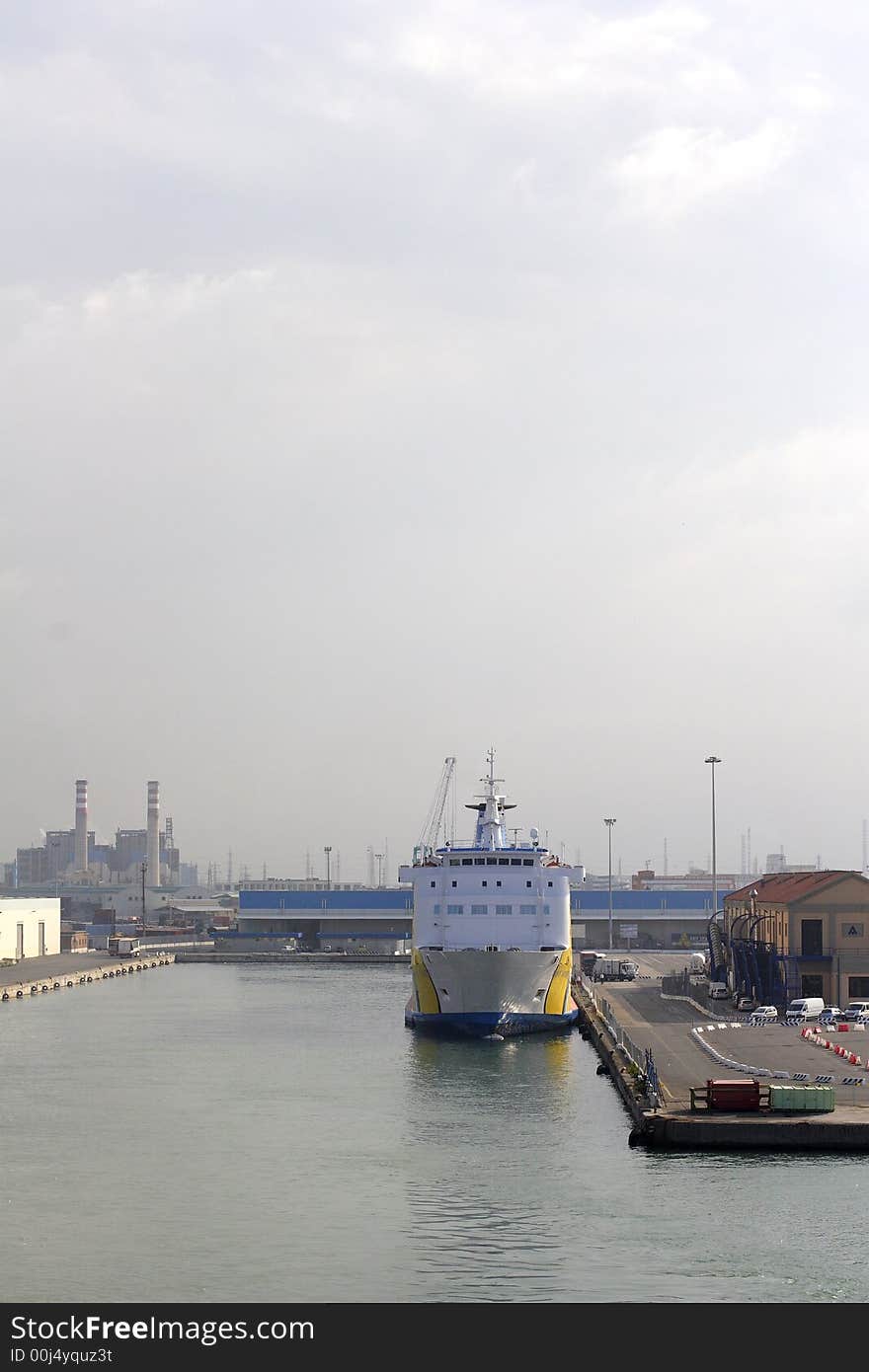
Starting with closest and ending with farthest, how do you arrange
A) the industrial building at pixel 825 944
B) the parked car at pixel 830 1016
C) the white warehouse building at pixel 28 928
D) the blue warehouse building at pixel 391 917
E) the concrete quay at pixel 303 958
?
the parked car at pixel 830 1016
the industrial building at pixel 825 944
the white warehouse building at pixel 28 928
the concrete quay at pixel 303 958
the blue warehouse building at pixel 391 917

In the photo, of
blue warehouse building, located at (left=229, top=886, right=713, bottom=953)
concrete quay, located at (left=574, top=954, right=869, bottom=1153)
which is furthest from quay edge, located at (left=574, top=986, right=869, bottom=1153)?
blue warehouse building, located at (left=229, top=886, right=713, bottom=953)

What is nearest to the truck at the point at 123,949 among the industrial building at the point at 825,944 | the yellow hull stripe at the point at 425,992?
the yellow hull stripe at the point at 425,992

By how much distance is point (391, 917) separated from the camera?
161125 mm

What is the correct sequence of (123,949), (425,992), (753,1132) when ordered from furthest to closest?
(123,949), (425,992), (753,1132)

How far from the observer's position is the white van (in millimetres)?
69625

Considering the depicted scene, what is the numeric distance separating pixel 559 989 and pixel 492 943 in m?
3.64

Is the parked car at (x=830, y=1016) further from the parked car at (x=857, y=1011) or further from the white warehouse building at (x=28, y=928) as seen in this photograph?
the white warehouse building at (x=28, y=928)

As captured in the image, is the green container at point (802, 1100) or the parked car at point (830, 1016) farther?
the parked car at point (830, 1016)

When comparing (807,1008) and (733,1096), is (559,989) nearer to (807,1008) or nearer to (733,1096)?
(807,1008)

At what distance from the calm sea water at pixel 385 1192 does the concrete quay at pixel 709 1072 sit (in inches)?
34.5

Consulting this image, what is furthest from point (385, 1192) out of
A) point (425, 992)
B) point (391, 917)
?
point (391, 917)

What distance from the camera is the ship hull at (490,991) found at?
69438mm

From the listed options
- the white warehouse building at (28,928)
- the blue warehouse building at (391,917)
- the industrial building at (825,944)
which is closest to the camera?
the industrial building at (825,944)

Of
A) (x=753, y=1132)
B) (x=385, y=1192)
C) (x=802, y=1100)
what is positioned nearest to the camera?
(x=385, y=1192)
